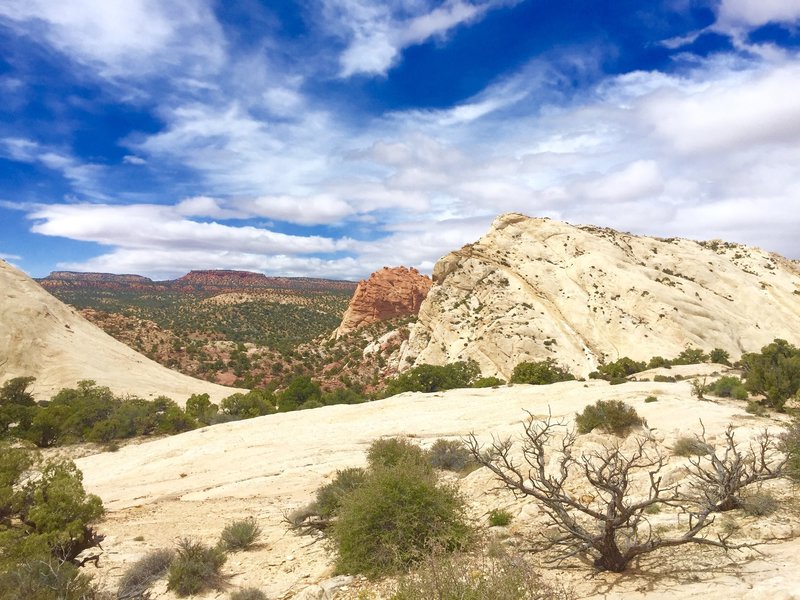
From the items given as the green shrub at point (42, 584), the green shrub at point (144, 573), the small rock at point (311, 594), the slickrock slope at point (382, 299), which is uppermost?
the slickrock slope at point (382, 299)

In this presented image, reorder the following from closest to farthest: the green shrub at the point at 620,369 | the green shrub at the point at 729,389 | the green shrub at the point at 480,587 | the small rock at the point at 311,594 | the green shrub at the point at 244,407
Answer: the green shrub at the point at 480,587 < the small rock at the point at 311,594 < the green shrub at the point at 729,389 < the green shrub at the point at 244,407 < the green shrub at the point at 620,369

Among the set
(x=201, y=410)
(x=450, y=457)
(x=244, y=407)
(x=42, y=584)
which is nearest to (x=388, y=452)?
(x=450, y=457)

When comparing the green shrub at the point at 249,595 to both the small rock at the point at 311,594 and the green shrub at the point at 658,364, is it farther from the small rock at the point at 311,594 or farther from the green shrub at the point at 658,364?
the green shrub at the point at 658,364

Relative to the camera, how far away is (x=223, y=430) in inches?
968

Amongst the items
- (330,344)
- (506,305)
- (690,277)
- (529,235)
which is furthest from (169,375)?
(690,277)

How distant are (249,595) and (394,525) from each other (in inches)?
101

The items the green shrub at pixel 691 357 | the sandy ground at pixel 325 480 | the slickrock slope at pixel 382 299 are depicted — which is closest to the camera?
the sandy ground at pixel 325 480

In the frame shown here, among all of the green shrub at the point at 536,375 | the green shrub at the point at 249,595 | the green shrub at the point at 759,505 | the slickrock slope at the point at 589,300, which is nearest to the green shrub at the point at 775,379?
the green shrub at the point at 536,375

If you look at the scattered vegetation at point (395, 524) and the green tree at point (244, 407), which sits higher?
the scattered vegetation at point (395, 524)

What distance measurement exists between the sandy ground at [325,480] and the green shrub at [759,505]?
141 mm

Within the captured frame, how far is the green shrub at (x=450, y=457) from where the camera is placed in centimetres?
1452

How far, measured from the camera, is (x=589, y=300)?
4944cm

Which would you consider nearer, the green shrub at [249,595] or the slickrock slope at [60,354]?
the green shrub at [249,595]

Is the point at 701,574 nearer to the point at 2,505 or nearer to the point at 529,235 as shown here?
the point at 2,505
